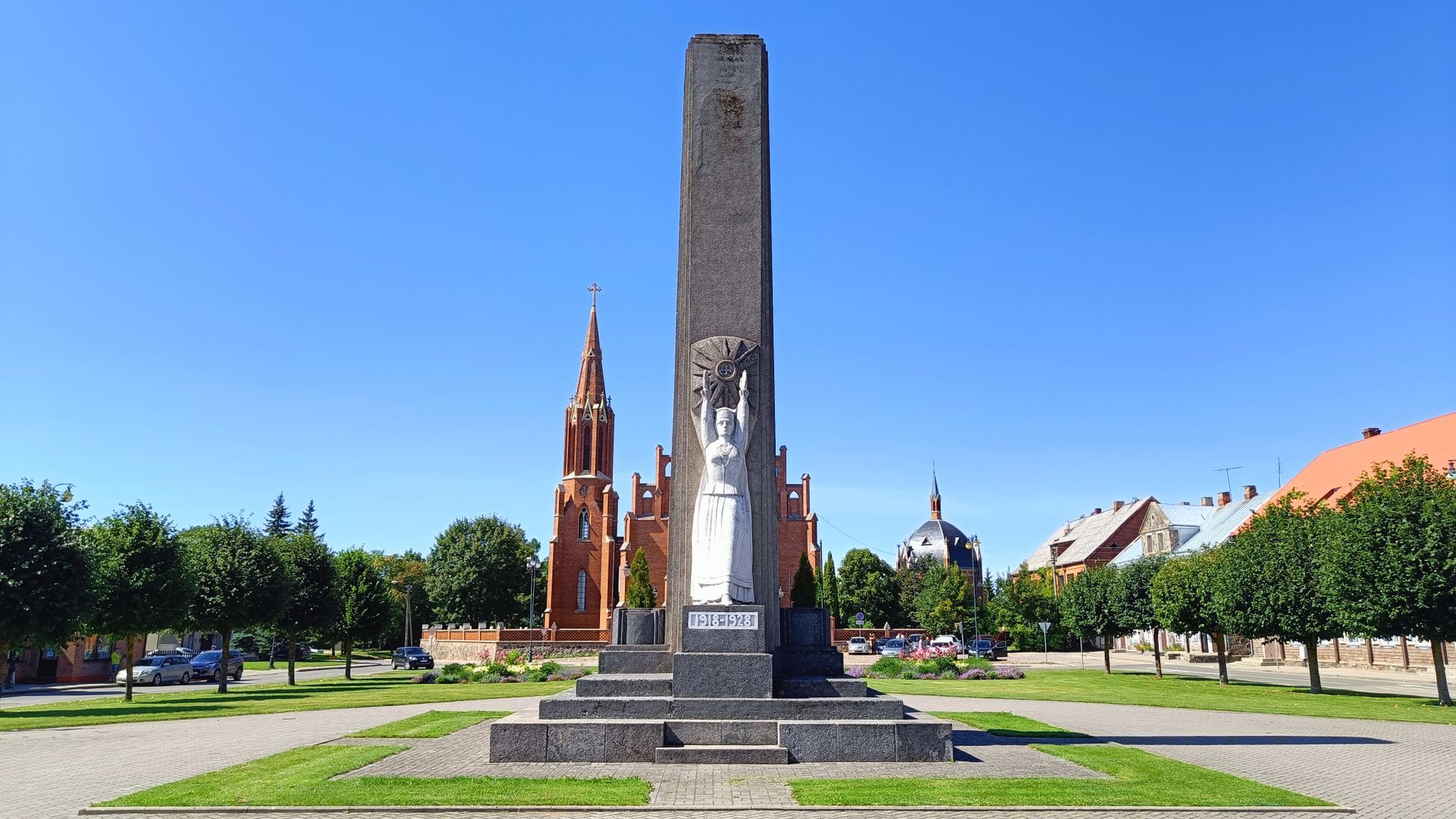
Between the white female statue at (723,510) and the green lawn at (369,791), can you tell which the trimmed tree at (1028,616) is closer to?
the white female statue at (723,510)

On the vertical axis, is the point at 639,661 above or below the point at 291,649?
above

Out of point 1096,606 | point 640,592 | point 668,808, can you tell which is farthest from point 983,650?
point 668,808

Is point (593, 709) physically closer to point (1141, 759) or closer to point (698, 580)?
point (698, 580)

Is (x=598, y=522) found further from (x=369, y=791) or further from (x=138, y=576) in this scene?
(x=369, y=791)

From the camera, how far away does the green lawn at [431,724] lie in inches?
630

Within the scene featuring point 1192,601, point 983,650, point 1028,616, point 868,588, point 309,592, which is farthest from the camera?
point 868,588

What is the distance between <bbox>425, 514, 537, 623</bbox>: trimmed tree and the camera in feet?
254

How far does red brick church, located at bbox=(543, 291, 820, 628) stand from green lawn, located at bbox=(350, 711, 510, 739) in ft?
150

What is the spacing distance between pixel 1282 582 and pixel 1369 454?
27766mm

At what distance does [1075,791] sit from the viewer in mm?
9602

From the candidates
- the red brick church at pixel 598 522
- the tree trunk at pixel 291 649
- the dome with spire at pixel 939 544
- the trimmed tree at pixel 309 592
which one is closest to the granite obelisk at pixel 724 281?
the trimmed tree at pixel 309 592

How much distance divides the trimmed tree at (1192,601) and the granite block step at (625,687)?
26795 mm

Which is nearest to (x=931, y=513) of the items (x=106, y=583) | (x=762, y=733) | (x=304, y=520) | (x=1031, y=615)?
(x=1031, y=615)

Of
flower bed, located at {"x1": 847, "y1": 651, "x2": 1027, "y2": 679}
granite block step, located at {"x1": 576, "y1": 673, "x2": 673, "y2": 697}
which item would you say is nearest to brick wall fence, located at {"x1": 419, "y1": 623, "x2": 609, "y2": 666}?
flower bed, located at {"x1": 847, "y1": 651, "x2": 1027, "y2": 679}
